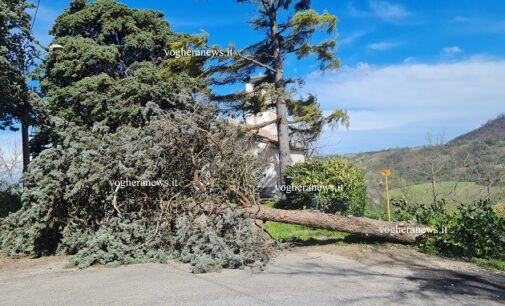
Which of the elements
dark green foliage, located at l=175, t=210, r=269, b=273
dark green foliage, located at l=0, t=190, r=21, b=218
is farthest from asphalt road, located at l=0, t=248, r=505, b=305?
dark green foliage, located at l=0, t=190, r=21, b=218

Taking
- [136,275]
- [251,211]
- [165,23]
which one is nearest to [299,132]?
[165,23]

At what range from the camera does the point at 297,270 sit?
7168mm

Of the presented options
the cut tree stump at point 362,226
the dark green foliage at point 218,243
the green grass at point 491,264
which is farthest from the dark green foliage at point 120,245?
the green grass at point 491,264

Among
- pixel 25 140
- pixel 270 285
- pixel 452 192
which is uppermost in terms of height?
pixel 25 140

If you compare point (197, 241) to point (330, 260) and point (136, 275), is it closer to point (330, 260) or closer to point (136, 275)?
point (136, 275)

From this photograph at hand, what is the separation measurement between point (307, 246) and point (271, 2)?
12.2 m

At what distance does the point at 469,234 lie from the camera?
8.31 meters

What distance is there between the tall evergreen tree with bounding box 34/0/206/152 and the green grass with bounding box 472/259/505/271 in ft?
41.7

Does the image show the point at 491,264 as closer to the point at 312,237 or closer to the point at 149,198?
the point at 312,237

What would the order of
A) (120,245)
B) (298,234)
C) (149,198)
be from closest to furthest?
(120,245), (149,198), (298,234)

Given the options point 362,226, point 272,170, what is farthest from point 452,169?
point 272,170

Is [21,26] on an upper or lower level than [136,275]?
upper

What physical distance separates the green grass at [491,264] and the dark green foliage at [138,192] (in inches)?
149

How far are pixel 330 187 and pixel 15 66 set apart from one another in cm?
1380
